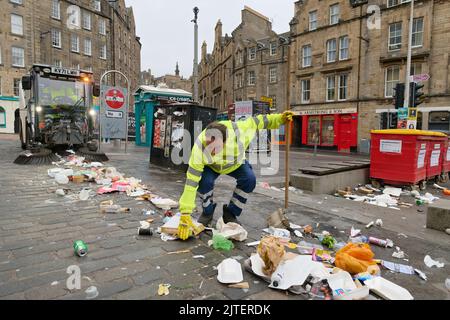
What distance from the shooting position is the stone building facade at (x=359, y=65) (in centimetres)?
1930

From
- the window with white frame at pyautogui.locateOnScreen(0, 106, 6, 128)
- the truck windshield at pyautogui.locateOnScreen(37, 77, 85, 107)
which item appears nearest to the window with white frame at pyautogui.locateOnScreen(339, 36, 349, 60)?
the truck windshield at pyautogui.locateOnScreen(37, 77, 85, 107)

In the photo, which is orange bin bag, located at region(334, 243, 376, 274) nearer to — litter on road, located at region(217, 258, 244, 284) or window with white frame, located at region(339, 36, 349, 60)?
litter on road, located at region(217, 258, 244, 284)

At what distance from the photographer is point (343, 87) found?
2409 cm

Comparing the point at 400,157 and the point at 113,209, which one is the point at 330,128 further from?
the point at 113,209

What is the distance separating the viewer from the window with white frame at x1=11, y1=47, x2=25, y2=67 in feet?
94.3

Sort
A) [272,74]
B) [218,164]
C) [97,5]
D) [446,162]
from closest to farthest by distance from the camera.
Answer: [218,164]
[446,162]
[272,74]
[97,5]

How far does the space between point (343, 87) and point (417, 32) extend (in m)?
5.91

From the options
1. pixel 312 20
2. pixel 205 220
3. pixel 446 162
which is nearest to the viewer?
pixel 205 220

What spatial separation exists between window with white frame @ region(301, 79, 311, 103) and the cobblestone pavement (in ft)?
78.0

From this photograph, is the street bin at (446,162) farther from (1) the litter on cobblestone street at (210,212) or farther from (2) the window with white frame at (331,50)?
(2) the window with white frame at (331,50)

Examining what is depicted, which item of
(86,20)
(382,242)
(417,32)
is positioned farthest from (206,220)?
(86,20)

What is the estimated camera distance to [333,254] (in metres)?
2.95

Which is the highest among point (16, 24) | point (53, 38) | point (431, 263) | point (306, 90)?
point (16, 24)
